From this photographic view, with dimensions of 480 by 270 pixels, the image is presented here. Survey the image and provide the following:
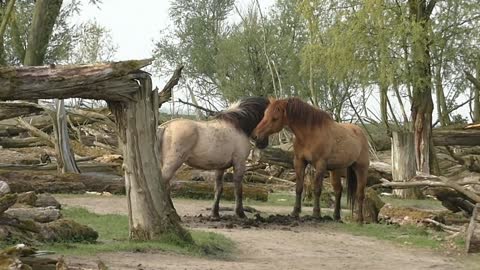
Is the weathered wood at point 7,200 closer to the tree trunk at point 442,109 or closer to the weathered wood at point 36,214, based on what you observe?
the weathered wood at point 36,214

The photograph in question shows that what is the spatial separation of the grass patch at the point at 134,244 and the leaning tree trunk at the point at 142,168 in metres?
0.20

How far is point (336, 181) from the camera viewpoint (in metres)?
17.1

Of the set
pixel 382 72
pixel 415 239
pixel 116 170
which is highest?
pixel 382 72

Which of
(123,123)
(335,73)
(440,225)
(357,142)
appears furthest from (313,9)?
(123,123)

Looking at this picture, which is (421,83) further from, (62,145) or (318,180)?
(62,145)

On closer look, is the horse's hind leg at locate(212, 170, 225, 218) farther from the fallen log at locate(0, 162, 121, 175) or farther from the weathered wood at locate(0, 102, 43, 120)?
the fallen log at locate(0, 162, 121, 175)

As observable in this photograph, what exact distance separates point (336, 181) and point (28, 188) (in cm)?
642

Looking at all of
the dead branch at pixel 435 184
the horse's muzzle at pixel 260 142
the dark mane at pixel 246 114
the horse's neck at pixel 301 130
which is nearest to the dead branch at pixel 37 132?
the dark mane at pixel 246 114

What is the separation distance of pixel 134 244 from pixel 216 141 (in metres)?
4.64

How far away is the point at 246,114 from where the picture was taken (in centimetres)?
1587

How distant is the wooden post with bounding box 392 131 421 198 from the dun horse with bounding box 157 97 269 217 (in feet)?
28.3

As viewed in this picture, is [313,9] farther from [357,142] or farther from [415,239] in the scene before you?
[415,239]

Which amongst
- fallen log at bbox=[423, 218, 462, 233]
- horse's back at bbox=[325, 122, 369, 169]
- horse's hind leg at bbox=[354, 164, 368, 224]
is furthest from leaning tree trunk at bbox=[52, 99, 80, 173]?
fallen log at bbox=[423, 218, 462, 233]

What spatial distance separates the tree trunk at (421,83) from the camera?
74.5 feet
